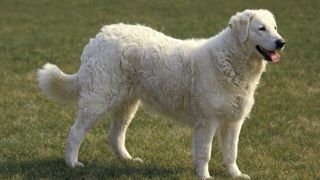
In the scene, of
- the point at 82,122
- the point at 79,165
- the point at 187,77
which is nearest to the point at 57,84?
the point at 82,122

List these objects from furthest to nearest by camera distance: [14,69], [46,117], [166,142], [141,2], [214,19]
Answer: [141,2]
[214,19]
[14,69]
[46,117]
[166,142]

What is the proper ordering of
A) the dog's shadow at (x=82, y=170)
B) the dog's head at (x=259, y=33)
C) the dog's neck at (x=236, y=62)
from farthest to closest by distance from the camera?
the dog's shadow at (x=82, y=170), the dog's neck at (x=236, y=62), the dog's head at (x=259, y=33)

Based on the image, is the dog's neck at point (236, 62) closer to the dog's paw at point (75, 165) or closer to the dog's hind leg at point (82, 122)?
the dog's hind leg at point (82, 122)

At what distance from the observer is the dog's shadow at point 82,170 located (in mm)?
6359

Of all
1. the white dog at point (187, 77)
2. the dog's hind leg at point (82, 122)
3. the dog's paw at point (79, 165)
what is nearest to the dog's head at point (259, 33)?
the white dog at point (187, 77)

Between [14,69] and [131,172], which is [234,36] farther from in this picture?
[14,69]

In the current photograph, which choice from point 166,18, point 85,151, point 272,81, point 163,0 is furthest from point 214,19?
point 85,151

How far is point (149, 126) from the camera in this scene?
855 centimetres

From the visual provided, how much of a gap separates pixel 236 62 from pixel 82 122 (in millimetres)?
1831

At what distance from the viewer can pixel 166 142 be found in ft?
25.6

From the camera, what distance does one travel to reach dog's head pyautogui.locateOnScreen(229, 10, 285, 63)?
19.4 feet

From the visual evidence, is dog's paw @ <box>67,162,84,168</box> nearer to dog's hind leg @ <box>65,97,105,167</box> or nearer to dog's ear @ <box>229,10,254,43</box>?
dog's hind leg @ <box>65,97,105,167</box>

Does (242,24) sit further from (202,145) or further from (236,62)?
(202,145)

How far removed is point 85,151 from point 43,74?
110cm
